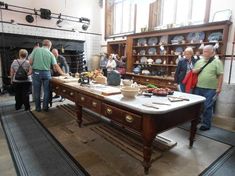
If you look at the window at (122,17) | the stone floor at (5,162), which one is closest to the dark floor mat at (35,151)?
the stone floor at (5,162)

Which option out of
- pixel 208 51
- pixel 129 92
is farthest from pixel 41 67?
pixel 208 51

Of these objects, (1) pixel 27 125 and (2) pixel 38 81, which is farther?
(2) pixel 38 81

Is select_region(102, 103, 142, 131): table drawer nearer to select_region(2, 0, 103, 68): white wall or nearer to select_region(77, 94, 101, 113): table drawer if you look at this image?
select_region(77, 94, 101, 113): table drawer

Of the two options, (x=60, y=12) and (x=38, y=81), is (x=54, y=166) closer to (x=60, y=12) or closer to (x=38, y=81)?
(x=38, y=81)

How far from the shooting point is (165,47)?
5.16 metres

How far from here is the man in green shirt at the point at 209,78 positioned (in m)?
2.90

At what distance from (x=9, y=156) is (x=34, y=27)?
5498 mm

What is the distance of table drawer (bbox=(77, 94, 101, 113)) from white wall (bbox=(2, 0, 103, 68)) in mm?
4943

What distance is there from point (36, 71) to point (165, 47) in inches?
140

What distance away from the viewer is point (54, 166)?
1.96 metres

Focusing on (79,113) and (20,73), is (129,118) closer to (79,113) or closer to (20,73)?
(79,113)

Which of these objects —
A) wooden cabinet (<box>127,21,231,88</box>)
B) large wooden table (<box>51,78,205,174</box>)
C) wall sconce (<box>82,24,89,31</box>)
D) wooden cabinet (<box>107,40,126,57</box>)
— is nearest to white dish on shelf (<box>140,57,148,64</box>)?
wooden cabinet (<box>127,21,231,88</box>)

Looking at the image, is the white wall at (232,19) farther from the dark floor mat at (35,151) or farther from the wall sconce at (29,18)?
the wall sconce at (29,18)

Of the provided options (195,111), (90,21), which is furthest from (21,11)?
(195,111)
